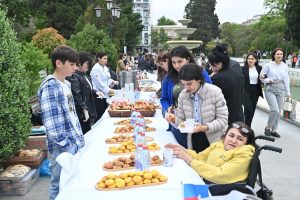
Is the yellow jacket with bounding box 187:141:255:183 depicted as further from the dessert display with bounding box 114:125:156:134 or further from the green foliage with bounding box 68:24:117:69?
the green foliage with bounding box 68:24:117:69

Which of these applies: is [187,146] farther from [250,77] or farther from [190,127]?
[250,77]

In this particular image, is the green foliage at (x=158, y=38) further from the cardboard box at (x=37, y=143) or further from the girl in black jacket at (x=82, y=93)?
the cardboard box at (x=37, y=143)

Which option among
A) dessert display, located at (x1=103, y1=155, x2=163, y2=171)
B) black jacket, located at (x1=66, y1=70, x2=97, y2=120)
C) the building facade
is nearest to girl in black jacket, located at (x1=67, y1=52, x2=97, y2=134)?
black jacket, located at (x1=66, y1=70, x2=97, y2=120)

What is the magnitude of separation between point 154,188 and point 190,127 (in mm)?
968

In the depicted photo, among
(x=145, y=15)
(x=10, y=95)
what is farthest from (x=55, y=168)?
(x=145, y=15)

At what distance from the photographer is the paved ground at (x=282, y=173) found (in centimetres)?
491

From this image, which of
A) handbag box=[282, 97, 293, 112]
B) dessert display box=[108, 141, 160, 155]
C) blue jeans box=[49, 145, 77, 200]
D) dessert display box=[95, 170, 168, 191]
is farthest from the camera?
handbag box=[282, 97, 293, 112]

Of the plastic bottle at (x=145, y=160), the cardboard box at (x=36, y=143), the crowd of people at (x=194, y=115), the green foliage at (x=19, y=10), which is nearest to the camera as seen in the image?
the plastic bottle at (x=145, y=160)

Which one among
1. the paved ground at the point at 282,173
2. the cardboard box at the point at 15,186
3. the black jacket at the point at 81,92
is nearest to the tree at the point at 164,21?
the paved ground at the point at 282,173

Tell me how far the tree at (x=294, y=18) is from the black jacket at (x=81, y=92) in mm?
36002

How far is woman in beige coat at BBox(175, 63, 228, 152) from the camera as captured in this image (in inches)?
146

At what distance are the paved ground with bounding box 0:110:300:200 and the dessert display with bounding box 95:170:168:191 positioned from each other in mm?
2233

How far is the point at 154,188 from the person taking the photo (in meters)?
2.84

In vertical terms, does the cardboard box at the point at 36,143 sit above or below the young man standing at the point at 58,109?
below
